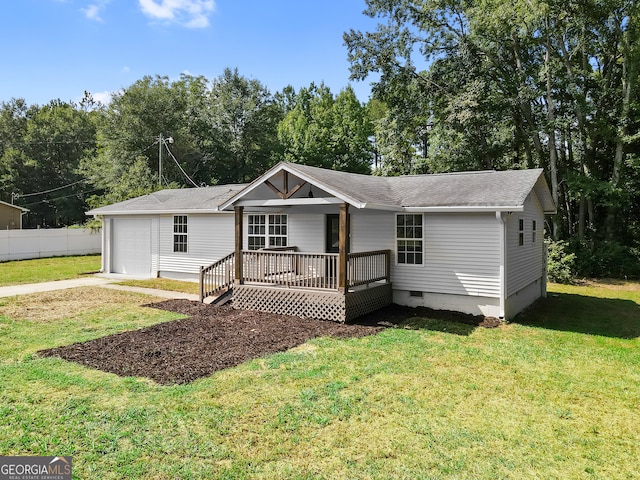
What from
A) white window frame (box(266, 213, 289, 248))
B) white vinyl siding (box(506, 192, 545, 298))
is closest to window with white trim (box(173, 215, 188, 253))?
white window frame (box(266, 213, 289, 248))

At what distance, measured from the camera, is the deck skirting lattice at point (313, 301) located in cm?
978

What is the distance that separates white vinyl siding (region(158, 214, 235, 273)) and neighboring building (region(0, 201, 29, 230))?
2424 cm

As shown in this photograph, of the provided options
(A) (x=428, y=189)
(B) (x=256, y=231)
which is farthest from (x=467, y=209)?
(B) (x=256, y=231)

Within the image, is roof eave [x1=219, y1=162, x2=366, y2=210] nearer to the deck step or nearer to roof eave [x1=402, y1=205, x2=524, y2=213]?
roof eave [x1=402, y1=205, x2=524, y2=213]

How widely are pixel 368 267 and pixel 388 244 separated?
1266 millimetres

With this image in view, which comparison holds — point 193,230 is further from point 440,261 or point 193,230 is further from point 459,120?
point 459,120

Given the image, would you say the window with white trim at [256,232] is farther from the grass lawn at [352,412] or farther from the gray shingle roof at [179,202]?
the grass lawn at [352,412]

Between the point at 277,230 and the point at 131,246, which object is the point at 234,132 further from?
the point at 277,230

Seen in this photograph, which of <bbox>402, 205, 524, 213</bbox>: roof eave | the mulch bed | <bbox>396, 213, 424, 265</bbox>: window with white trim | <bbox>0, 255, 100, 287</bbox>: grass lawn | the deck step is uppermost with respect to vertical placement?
<bbox>402, 205, 524, 213</bbox>: roof eave

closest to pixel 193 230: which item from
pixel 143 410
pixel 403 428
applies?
pixel 143 410

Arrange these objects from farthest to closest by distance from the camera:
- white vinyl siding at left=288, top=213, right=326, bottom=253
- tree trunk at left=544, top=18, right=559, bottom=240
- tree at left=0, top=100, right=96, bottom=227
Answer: tree at left=0, top=100, right=96, bottom=227, tree trunk at left=544, top=18, right=559, bottom=240, white vinyl siding at left=288, top=213, right=326, bottom=253

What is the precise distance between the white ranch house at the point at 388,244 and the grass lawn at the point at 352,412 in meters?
2.10

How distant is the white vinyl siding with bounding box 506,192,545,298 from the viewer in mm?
10663

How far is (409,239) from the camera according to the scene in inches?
443
